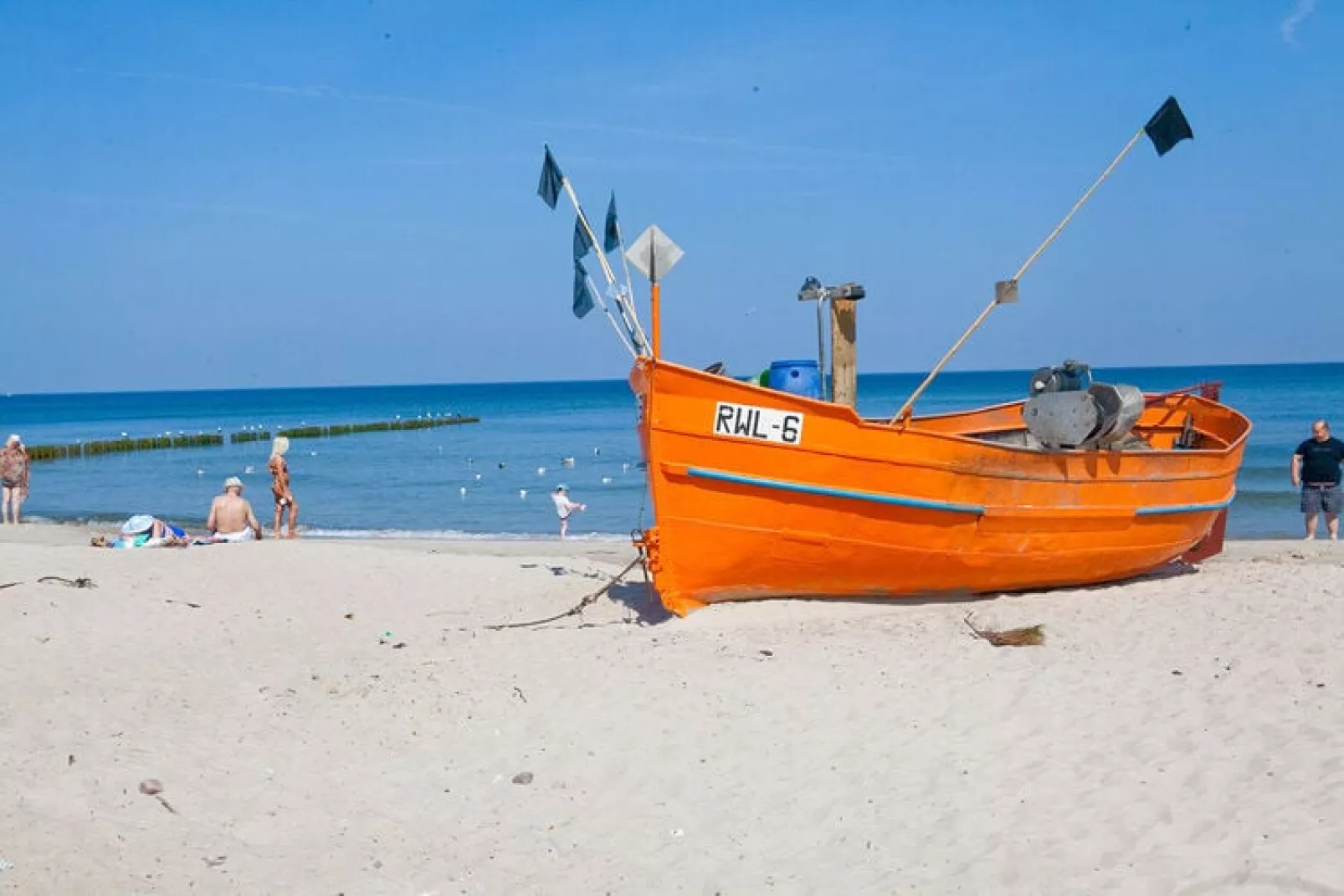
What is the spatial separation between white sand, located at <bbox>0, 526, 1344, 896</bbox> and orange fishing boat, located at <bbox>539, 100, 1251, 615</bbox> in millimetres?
346

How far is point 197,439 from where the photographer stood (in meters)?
54.1

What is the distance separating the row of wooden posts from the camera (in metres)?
45.8

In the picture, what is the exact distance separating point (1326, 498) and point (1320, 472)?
0.51 meters

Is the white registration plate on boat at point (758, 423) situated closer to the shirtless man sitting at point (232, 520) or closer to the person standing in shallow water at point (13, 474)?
the shirtless man sitting at point (232, 520)

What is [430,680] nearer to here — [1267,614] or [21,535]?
[1267,614]

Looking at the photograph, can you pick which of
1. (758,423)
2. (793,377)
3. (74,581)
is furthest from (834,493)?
(74,581)

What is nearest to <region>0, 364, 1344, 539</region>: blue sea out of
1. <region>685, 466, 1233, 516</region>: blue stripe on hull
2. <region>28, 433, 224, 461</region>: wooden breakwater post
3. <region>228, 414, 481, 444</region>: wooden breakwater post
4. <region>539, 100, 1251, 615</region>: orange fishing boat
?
<region>28, 433, 224, 461</region>: wooden breakwater post

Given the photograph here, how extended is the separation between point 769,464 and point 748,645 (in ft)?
4.65

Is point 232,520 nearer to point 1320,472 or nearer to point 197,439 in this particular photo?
point 1320,472

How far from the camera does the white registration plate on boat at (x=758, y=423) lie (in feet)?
31.0

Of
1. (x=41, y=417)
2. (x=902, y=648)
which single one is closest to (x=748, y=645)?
(x=902, y=648)

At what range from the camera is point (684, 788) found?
20.9 ft

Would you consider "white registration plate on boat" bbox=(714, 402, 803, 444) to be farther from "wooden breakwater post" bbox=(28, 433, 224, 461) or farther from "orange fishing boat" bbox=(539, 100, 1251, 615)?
"wooden breakwater post" bbox=(28, 433, 224, 461)

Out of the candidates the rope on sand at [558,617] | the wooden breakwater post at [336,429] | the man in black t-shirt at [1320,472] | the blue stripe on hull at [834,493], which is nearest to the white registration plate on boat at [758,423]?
the blue stripe on hull at [834,493]
